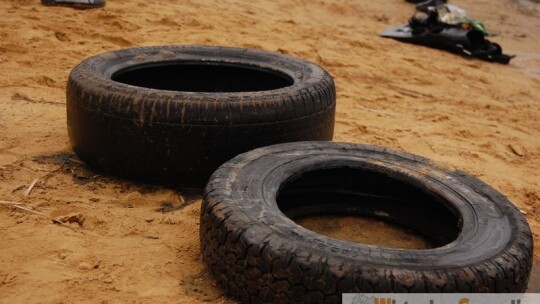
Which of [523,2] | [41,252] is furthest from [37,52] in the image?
[523,2]

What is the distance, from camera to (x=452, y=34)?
9648 mm

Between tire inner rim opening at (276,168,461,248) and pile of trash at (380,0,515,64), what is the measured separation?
21.8ft

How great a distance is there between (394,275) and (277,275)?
454 mm

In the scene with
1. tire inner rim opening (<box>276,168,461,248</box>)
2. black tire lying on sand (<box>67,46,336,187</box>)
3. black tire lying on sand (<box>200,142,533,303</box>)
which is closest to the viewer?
black tire lying on sand (<box>200,142,533,303</box>)

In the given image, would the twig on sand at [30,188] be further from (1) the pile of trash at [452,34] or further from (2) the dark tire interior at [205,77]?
(1) the pile of trash at [452,34]

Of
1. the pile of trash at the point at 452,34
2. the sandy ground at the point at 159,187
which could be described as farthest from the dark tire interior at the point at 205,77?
the pile of trash at the point at 452,34

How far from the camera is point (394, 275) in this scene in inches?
92.1

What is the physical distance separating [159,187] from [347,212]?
1.15 metres

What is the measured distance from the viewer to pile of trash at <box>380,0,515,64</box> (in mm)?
9547

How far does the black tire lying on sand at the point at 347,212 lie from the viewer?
7.81 feet

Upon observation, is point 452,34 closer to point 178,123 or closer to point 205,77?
point 205,77

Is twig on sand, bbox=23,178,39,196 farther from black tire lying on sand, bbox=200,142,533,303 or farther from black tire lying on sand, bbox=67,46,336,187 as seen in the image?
black tire lying on sand, bbox=200,142,533,303

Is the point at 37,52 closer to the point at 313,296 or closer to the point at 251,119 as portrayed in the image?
the point at 251,119

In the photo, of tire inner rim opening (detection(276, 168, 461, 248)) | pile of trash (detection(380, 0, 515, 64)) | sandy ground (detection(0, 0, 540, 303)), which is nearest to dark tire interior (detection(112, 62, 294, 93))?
sandy ground (detection(0, 0, 540, 303))
